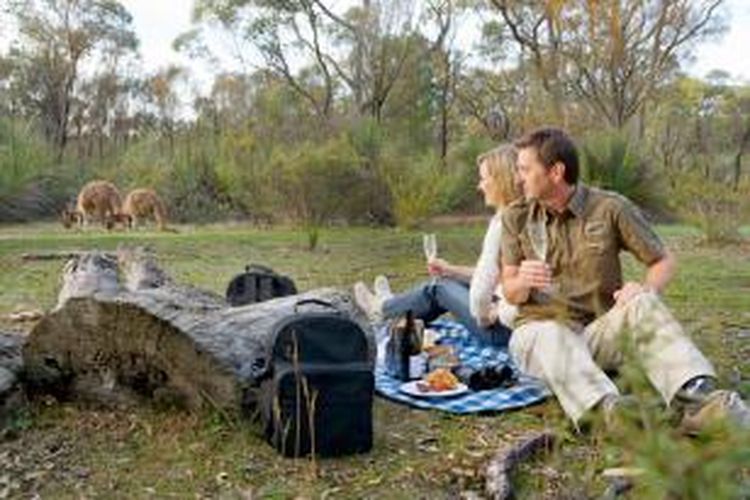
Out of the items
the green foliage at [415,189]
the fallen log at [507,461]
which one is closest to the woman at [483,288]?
the fallen log at [507,461]

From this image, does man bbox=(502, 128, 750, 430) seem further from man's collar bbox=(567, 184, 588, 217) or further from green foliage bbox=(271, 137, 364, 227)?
green foliage bbox=(271, 137, 364, 227)

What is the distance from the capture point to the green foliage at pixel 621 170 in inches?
633

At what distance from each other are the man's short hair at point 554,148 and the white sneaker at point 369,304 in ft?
6.17

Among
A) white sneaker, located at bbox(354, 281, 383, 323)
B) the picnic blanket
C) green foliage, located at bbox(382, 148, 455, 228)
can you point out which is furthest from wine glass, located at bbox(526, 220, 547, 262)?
green foliage, located at bbox(382, 148, 455, 228)

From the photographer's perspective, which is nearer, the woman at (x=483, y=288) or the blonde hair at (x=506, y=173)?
the woman at (x=483, y=288)

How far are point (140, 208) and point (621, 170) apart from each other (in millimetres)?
8088

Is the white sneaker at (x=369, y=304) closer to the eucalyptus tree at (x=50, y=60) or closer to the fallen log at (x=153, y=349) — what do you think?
the fallen log at (x=153, y=349)

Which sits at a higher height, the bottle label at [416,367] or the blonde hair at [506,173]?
the blonde hair at [506,173]

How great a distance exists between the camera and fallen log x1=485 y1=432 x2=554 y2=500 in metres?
2.83

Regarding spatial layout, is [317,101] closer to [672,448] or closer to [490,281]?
[490,281]

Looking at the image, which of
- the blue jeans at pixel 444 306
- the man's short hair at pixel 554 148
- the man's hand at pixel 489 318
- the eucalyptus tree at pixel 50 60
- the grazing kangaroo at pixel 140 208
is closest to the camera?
the man's short hair at pixel 554 148

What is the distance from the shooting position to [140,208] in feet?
52.5

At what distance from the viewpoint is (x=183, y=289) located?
4.13 metres

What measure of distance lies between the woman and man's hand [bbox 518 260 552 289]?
1.14ft
